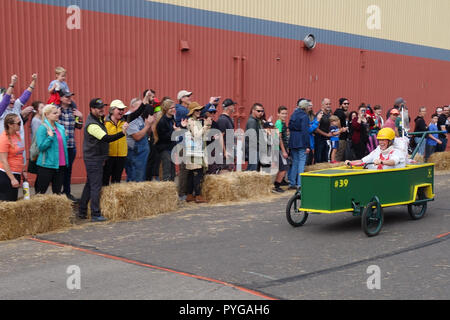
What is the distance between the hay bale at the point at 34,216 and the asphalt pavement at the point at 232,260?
0.21 meters

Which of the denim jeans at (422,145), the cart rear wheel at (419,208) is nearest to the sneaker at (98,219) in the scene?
the cart rear wheel at (419,208)

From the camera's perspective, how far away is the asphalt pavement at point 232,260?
576cm

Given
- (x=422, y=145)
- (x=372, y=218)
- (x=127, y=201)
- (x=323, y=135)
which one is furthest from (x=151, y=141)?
(x=422, y=145)

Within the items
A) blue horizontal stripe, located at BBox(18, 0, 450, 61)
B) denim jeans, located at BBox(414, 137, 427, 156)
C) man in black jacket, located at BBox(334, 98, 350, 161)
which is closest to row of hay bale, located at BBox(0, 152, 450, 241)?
man in black jacket, located at BBox(334, 98, 350, 161)

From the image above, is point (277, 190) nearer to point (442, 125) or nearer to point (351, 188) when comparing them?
point (351, 188)

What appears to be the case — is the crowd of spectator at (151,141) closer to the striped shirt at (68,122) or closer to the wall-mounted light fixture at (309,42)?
the striped shirt at (68,122)

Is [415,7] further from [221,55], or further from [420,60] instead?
[221,55]

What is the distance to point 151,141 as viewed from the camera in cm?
1214

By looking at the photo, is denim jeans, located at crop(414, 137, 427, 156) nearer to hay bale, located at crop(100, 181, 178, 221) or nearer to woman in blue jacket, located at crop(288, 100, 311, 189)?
woman in blue jacket, located at crop(288, 100, 311, 189)

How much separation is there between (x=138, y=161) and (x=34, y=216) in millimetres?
2985

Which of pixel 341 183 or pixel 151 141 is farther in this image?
pixel 151 141

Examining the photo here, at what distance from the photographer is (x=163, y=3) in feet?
51.0
